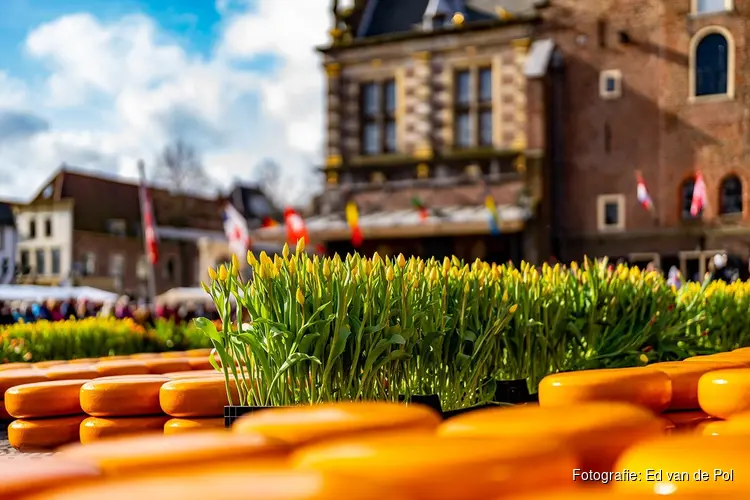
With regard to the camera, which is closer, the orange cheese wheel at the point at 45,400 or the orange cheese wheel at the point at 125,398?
the orange cheese wheel at the point at 125,398

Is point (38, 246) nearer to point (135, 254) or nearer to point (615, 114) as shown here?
point (135, 254)

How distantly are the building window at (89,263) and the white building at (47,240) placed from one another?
1.20 metres

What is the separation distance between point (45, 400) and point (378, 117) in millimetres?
22682

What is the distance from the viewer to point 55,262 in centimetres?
5209

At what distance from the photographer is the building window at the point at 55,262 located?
51812 mm

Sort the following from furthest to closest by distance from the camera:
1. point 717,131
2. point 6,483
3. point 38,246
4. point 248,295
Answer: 1. point 38,246
2. point 717,131
3. point 248,295
4. point 6,483

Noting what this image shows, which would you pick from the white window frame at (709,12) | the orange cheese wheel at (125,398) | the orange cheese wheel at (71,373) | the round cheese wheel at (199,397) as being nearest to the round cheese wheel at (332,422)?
the round cheese wheel at (199,397)

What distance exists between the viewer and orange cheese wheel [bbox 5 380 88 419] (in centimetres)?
668

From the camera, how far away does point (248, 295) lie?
17.7ft

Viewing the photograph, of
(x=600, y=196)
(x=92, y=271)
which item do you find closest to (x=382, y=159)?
(x=600, y=196)

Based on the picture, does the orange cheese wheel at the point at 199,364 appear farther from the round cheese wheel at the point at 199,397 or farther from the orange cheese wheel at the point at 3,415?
the round cheese wheel at the point at 199,397

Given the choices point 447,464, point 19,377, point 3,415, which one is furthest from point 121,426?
point 447,464

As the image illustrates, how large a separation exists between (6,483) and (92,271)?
5250 centimetres

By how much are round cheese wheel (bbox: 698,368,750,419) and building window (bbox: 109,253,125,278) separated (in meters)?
51.8
